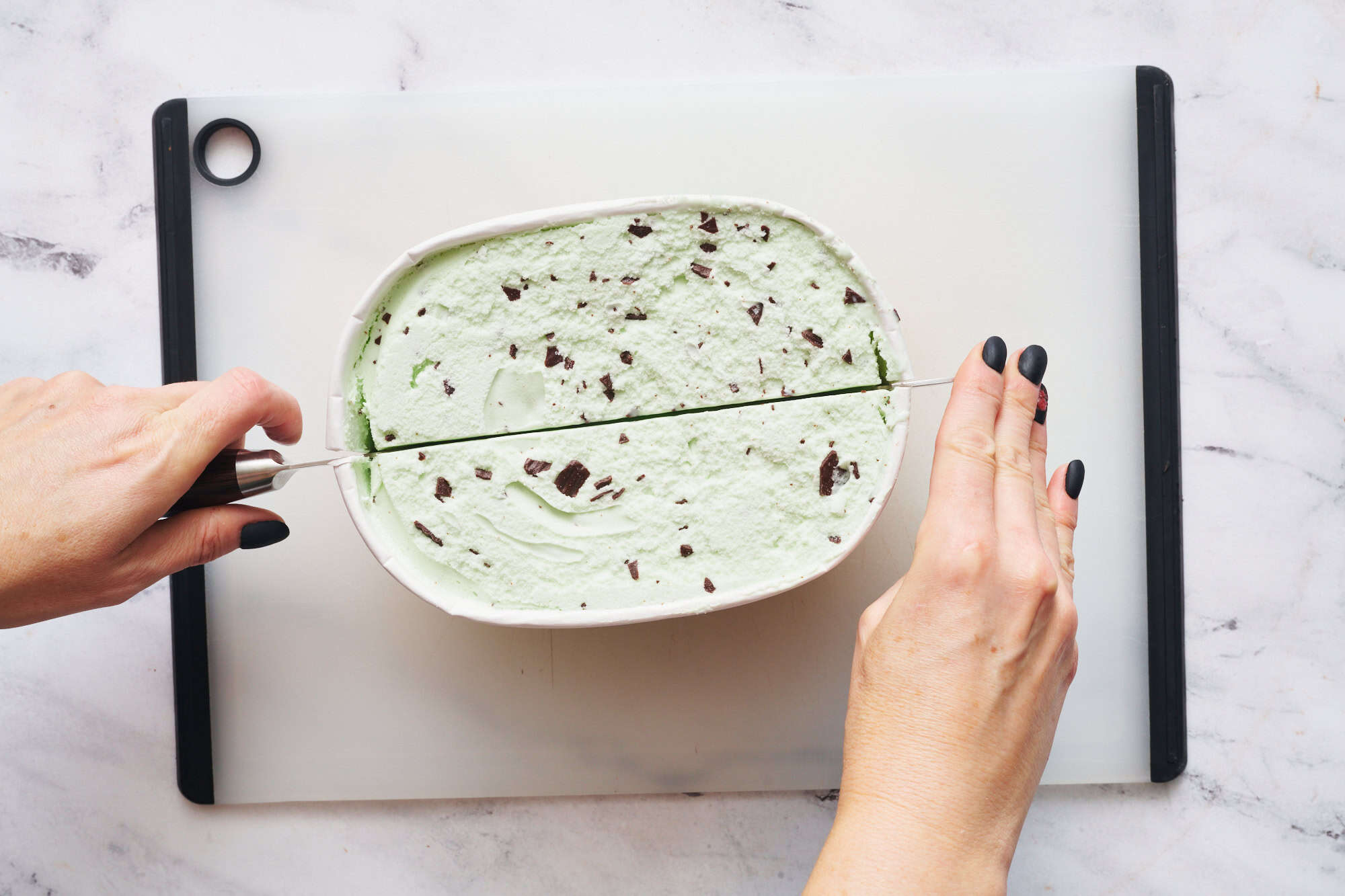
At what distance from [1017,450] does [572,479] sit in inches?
20.5

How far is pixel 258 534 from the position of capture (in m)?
0.95

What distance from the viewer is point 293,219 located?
1166 millimetres

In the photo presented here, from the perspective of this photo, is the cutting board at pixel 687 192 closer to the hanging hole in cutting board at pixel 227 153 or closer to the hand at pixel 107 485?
the hanging hole in cutting board at pixel 227 153

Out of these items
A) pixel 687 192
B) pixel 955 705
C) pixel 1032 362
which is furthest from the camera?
pixel 687 192

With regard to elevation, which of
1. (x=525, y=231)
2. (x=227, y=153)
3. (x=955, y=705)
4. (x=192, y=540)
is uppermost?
(x=227, y=153)

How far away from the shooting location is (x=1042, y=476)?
98 centimetres

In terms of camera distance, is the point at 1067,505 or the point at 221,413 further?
the point at 1067,505

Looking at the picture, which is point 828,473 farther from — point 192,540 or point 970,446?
point 192,540

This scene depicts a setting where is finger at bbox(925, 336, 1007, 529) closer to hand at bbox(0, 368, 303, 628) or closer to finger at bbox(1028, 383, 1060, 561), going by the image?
finger at bbox(1028, 383, 1060, 561)

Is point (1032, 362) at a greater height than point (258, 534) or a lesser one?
greater

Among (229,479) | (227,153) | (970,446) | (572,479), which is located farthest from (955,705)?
(227,153)

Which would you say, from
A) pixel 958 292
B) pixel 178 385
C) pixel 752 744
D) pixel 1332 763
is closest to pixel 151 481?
pixel 178 385

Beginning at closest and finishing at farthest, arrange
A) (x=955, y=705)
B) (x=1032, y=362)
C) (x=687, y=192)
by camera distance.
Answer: (x=955, y=705) → (x=1032, y=362) → (x=687, y=192)

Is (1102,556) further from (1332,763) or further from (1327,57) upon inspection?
(1327,57)
